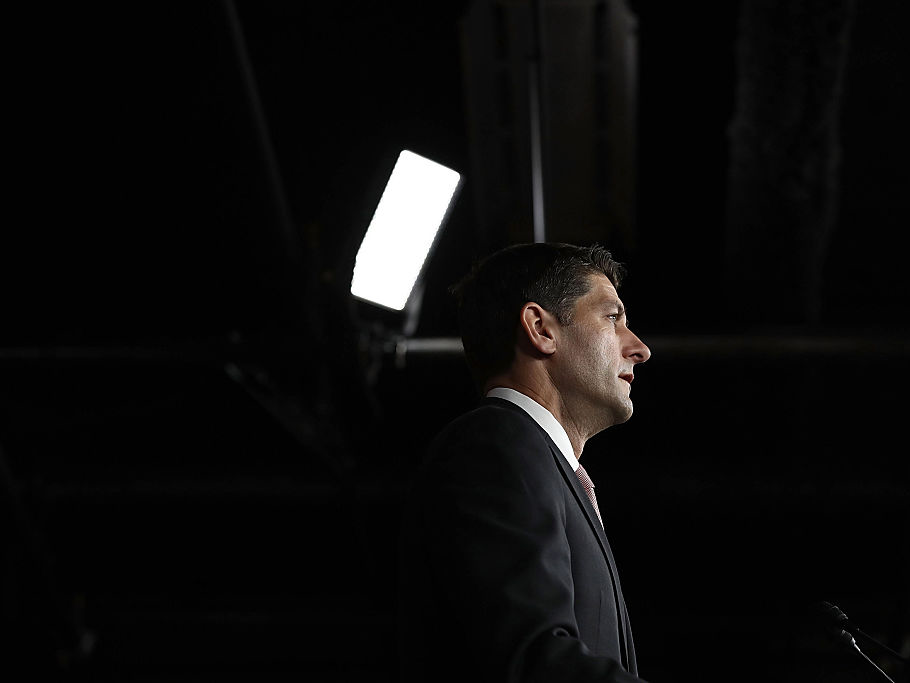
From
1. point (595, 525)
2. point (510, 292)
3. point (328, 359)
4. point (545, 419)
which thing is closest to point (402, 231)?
point (328, 359)

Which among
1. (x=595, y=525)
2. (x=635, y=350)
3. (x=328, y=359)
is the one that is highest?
(x=635, y=350)

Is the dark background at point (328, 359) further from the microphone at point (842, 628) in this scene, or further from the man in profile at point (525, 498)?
the microphone at point (842, 628)

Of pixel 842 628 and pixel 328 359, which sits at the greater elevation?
pixel 842 628

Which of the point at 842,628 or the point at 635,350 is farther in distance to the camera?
the point at 635,350

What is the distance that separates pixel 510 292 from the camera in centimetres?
127

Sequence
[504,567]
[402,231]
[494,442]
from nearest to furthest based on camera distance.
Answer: [504,567] < [494,442] < [402,231]

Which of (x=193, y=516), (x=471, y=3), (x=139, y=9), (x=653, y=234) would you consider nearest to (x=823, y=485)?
(x=653, y=234)

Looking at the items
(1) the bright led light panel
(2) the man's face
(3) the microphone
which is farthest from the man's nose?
(1) the bright led light panel

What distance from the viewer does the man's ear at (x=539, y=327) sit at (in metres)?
1.23

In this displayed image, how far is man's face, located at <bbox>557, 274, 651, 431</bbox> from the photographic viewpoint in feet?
4.02

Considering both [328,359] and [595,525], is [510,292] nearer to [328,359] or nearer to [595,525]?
[595,525]

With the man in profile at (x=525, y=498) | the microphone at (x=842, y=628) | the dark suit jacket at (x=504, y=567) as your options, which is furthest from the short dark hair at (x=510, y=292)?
the microphone at (x=842, y=628)

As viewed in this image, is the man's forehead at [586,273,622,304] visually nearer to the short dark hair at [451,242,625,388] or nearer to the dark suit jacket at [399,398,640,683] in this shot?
the short dark hair at [451,242,625,388]

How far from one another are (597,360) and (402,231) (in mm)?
1247
